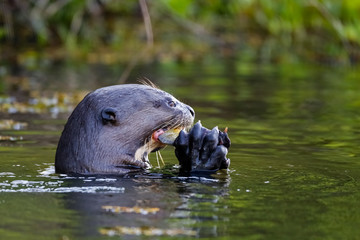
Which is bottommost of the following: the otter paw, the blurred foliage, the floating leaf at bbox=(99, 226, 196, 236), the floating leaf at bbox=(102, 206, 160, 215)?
the floating leaf at bbox=(99, 226, 196, 236)

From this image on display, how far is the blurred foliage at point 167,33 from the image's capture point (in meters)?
16.4

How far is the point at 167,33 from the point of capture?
20328mm

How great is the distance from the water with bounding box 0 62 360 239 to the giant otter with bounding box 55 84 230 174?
0.17 metres

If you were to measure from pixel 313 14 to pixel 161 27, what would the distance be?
508 centimetres

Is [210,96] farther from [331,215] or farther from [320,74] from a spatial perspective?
[331,215]

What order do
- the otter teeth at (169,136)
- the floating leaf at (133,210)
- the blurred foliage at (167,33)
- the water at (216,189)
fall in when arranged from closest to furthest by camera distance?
the water at (216,189), the floating leaf at (133,210), the otter teeth at (169,136), the blurred foliage at (167,33)

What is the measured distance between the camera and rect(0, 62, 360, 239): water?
14.6 feet

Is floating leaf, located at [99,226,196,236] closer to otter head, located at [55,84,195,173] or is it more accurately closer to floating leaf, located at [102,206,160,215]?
floating leaf, located at [102,206,160,215]

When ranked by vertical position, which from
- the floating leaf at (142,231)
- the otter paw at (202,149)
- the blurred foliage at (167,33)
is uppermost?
the blurred foliage at (167,33)

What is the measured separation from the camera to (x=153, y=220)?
4.58 meters

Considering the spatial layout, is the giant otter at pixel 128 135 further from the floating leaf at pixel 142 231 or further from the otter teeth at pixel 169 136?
the floating leaf at pixel 142 231

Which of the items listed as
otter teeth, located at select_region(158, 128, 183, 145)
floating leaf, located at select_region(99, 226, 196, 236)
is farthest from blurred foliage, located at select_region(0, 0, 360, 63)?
floating leaf, located at select_region(99, 226, 196, 236)

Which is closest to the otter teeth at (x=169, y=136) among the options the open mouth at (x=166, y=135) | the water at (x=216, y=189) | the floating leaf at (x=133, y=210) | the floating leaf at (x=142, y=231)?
the open mouth at (x=166, y=135)

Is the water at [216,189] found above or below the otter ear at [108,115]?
below
